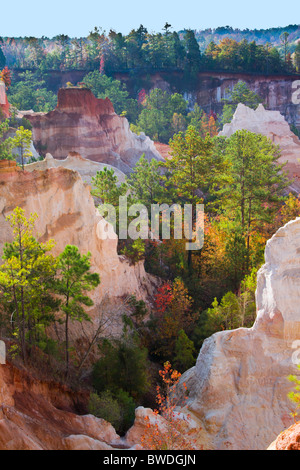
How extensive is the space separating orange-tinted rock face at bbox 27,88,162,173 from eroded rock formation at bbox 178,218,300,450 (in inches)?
1354

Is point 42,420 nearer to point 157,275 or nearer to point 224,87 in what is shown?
point 157,275

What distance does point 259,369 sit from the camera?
1664cm

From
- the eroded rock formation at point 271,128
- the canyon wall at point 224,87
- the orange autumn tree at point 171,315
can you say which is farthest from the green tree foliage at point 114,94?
the orange autumn tree at point 171,315

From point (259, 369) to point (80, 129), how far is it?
38.5 meters

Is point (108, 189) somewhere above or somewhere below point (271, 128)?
below

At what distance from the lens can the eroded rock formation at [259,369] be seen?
15.6 m

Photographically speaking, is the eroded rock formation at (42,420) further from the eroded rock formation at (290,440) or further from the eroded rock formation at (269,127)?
the eroded rock formation at (269,127)

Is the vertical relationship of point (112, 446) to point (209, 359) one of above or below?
below

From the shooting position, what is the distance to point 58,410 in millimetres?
14500

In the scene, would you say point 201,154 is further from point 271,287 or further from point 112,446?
point 112,446

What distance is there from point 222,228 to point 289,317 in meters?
13.7

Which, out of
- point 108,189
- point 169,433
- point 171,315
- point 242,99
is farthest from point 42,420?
point 242,99
